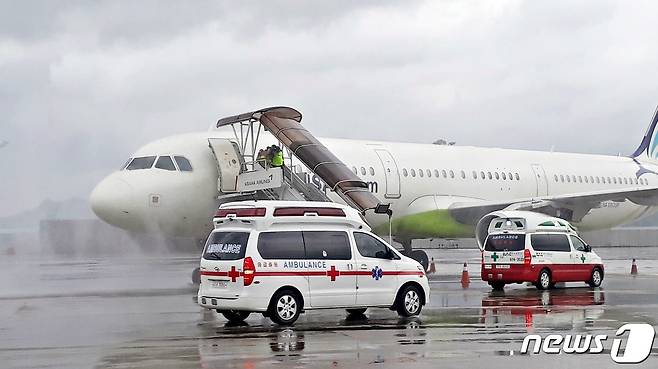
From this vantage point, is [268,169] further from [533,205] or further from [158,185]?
[533,205]

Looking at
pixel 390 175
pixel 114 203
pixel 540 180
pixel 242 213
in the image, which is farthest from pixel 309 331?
pixel 540 180

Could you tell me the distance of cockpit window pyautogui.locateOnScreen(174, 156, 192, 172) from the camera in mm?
25969

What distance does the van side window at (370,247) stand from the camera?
1706 centimetres

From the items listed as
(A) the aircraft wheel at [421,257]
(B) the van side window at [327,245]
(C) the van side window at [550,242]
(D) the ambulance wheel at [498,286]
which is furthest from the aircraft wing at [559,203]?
(B) the van side window at [327,245]

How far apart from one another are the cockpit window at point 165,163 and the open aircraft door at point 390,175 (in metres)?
7.37

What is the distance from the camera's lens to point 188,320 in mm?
16969

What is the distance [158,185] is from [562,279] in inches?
433

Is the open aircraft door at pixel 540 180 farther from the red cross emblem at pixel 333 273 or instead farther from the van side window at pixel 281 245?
the van side window at pixel 281 245

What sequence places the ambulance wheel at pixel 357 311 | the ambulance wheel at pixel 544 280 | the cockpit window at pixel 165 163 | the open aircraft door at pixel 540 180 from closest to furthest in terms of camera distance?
the ambulance wheel at pixel 357 311 < the ambulance wheel at pixel 544 280 < the cockpit window at pixel 165 163 < the open aircraft door at pixel 540 180

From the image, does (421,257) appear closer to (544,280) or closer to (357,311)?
(544,280)

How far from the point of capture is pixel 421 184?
103 ft

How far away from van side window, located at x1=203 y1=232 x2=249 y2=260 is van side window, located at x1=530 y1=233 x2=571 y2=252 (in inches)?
432

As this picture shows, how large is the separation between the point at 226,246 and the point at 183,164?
10005 mm

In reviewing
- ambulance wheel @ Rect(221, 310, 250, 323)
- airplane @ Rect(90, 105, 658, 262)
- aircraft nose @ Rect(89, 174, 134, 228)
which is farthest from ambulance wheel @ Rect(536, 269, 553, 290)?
aircraft nose @ Rect(89, 174, 134, 228)
